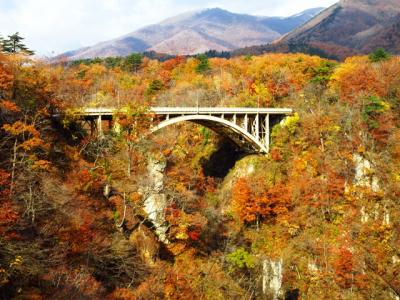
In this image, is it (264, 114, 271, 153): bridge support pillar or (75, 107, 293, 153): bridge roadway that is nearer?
(75, 107, 293, 153): bridge roadway

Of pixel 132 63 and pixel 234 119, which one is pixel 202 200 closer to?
pixel 234 119

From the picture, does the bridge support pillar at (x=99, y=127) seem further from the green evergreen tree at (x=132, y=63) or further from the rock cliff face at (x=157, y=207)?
the green evergreen tree at (x=132, y=63)

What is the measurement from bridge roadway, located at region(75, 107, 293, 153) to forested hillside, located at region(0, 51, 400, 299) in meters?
1.10

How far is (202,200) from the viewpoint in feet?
110

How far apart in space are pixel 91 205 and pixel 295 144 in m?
19.7

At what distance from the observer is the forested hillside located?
1792cm

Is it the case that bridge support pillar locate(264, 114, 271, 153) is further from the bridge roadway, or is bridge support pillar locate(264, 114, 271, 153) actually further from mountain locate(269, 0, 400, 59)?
mountain locate(269, 0, 400, 59)

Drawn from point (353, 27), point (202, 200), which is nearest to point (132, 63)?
point (202, 200)

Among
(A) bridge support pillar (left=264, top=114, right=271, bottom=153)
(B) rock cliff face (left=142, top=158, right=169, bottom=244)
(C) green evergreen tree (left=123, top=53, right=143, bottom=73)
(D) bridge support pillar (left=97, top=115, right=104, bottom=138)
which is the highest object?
(C) green evergreen tree (left=123, top=53, right=143, bottom=73)

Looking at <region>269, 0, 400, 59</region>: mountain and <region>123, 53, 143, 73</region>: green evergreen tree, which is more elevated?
<region>269, 0, 400, 59</region>: mountain

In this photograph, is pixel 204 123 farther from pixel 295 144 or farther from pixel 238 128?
pixel 295 144

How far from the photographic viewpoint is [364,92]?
3425cm

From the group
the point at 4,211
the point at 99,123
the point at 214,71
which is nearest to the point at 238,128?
the point at 99,123

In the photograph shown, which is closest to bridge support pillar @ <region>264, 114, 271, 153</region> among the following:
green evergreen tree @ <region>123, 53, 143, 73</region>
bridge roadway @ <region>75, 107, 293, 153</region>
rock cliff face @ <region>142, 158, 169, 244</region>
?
bridge roadway @ <region>75, 107, 293, 153</region>
